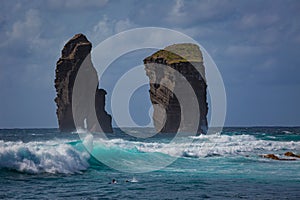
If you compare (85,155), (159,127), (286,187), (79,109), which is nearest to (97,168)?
(85,155)

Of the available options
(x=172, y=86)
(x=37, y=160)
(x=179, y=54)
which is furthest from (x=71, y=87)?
(x=37, y=160)

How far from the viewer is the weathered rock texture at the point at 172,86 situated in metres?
91.2

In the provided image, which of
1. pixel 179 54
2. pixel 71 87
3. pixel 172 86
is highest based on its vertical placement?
pixel 179 54

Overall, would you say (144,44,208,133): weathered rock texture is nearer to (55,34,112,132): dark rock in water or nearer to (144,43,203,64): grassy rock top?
(144,43,203,64): grassy rock top

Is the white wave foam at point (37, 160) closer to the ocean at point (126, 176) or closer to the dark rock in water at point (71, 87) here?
the ocean at point (126, 176)

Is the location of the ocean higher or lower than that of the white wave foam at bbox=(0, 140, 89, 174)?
lower

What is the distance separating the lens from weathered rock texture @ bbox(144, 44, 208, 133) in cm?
9125

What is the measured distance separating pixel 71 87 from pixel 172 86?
1178 inches

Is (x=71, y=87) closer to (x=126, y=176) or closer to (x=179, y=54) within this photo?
(x=179, y=54)

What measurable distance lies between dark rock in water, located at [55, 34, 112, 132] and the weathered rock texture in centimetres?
1861

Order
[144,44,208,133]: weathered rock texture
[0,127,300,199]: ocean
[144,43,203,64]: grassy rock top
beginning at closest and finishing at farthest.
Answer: [0,127,300,199]: ocean, [144,44,208,133]: weathered rock texture, [144,43,203,64]: grassy rock top

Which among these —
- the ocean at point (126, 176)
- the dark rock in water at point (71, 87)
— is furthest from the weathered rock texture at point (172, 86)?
the ocean at point (126, 176)

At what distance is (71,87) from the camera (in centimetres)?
11000

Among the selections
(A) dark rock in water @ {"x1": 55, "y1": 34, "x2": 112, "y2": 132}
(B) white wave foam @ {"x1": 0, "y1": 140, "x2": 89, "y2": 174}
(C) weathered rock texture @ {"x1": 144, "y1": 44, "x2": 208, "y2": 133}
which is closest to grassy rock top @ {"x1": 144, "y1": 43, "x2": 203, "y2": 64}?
(C) weathered rock texture @ {"x1": 144, "y1": 44, "x2": 208, "y2": 133}
